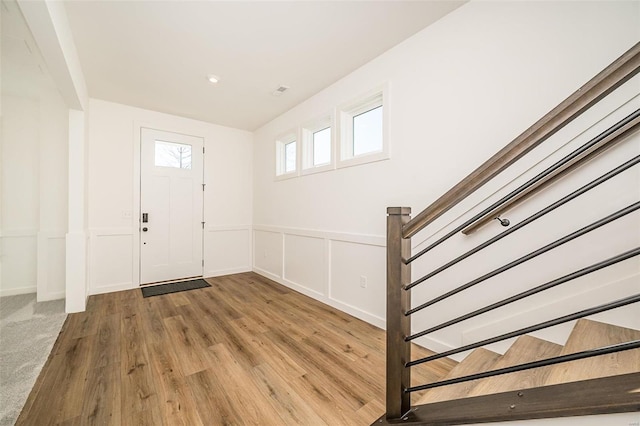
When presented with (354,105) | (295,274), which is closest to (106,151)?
(295,274)

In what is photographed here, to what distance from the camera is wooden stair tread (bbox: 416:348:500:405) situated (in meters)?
1.32

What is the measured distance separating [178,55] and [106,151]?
2.02m

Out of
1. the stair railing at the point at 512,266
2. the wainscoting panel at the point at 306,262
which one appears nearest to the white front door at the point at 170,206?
the wainscoting panel at the point at 306,262

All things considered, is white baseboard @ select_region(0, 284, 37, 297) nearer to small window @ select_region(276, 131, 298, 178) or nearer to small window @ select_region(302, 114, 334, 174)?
small window @ select_region(276, 131, 298, 178)

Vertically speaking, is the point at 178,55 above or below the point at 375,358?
above

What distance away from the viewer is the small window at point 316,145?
11.1 ft

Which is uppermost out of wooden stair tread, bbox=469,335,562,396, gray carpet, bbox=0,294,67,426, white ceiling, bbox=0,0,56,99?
white ceiling, bbox=0,0,56,99

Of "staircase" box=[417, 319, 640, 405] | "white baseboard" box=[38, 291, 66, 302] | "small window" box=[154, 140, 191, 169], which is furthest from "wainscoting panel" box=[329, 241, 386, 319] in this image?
"white baseboard" box=[38, 291, 66, 302]

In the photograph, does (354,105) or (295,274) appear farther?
(295,274)

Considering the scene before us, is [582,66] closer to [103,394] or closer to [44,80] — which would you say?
[103,394]

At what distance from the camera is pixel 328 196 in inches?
125

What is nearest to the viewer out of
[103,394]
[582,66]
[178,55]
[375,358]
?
[582,66]

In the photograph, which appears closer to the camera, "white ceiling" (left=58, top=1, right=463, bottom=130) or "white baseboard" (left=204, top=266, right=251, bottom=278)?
"white ceiling" (left=58, top=1, right=463, bottom=130)

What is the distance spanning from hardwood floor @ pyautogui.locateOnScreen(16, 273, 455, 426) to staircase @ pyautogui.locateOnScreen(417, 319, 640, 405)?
0.37m
